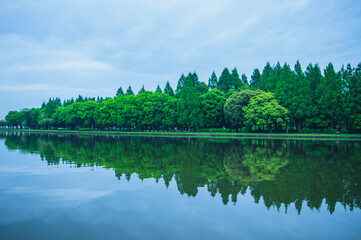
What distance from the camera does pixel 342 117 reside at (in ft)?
151

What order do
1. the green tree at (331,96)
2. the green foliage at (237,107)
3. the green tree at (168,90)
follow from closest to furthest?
1. the green tree at (331,96)
2. the green foliage at (237,107)
3. the green tree at (168,90)

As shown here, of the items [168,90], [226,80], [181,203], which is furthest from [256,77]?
[181,203]

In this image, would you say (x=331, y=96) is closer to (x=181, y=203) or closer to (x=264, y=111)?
(x=264, y=111)

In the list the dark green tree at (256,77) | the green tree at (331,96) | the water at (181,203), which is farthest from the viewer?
the dark green tree at (256,77)

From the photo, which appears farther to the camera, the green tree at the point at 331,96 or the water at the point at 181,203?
the green tree at the point at 331,96

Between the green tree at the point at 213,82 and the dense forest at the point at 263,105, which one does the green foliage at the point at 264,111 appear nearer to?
the dense forest at the point at 263,105

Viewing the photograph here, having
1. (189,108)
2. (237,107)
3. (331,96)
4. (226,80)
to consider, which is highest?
(226,80)

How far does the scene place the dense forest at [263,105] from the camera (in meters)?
47.4

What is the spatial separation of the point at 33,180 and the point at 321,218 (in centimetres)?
1091

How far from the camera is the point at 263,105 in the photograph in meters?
49.5

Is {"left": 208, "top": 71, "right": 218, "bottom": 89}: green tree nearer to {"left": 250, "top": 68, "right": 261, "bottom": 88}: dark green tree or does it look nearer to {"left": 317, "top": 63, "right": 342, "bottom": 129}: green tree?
{"left": 250, "top": 68, "right": 261, "bottom": 88}: dark green tree

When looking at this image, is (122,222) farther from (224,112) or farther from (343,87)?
(343,87)

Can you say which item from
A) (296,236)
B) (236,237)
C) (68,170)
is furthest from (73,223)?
(68,170)

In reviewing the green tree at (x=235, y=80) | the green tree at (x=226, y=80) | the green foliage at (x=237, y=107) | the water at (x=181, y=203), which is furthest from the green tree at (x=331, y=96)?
the water at (x=181, y=203)
